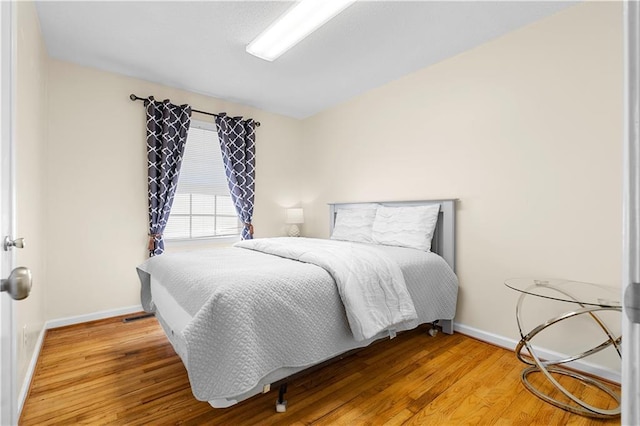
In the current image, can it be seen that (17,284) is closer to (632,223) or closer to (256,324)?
(256,324)

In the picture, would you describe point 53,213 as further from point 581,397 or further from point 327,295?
point 581,397

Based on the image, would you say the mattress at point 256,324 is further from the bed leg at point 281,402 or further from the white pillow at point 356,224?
the white pillow at point 356,224

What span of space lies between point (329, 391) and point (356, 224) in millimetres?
1784

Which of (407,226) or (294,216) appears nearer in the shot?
(407,226)

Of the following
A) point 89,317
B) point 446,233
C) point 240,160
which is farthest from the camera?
point 240,160

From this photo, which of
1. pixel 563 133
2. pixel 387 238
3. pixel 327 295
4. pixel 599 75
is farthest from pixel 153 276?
pixel 599 75

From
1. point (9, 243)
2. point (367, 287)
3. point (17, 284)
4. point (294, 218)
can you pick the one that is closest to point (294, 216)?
point (294, 218)

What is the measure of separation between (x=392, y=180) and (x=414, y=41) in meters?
1.30

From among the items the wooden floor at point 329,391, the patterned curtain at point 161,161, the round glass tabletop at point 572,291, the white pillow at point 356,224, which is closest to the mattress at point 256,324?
the wooden floor at point 329,391

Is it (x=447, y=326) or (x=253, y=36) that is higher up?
(x=253, y=36)

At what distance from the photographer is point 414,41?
2461 millimetres

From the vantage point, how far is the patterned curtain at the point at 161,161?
3.14m

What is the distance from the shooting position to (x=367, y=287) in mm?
1822

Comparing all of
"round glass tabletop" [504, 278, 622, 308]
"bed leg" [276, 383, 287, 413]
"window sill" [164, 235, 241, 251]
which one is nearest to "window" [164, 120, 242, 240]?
"window sill" [164, 235, 241, 251]
